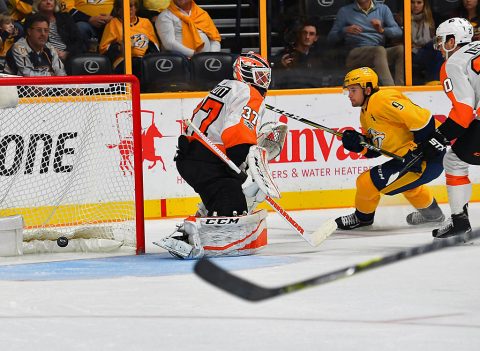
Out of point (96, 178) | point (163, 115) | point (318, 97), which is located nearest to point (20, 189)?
point (96, 178)

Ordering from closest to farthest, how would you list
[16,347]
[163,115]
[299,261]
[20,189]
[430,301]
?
[16,347]
[430,301]
[299,261]
[20,189]
[163,115]

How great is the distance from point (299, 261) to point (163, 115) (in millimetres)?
1883

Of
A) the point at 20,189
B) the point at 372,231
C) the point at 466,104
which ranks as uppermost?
the point at 466,104

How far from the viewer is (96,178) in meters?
5.71

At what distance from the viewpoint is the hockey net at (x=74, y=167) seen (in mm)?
5305

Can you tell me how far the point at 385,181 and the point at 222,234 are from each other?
1.16 metres

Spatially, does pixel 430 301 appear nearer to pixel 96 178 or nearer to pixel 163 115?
pixel 96 178

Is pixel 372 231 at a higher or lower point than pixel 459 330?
lower

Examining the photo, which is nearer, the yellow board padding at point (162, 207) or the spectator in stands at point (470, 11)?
the yellow board padding at point (162, 207)

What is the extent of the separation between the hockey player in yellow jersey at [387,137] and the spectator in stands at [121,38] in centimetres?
146

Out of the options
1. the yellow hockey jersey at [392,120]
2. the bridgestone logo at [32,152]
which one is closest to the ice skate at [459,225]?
the yellow hockey jersey at [392,120]

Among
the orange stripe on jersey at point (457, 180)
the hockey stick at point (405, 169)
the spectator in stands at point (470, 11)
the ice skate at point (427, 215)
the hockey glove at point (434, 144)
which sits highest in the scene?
the spectator in stands at point (470, 11)

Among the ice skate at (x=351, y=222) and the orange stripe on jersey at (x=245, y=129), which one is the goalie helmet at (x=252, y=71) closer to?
the orange stripe on jersey at (x=245, y=129)

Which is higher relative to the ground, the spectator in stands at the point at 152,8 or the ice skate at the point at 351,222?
the spectator in stands at the point at 152,8
